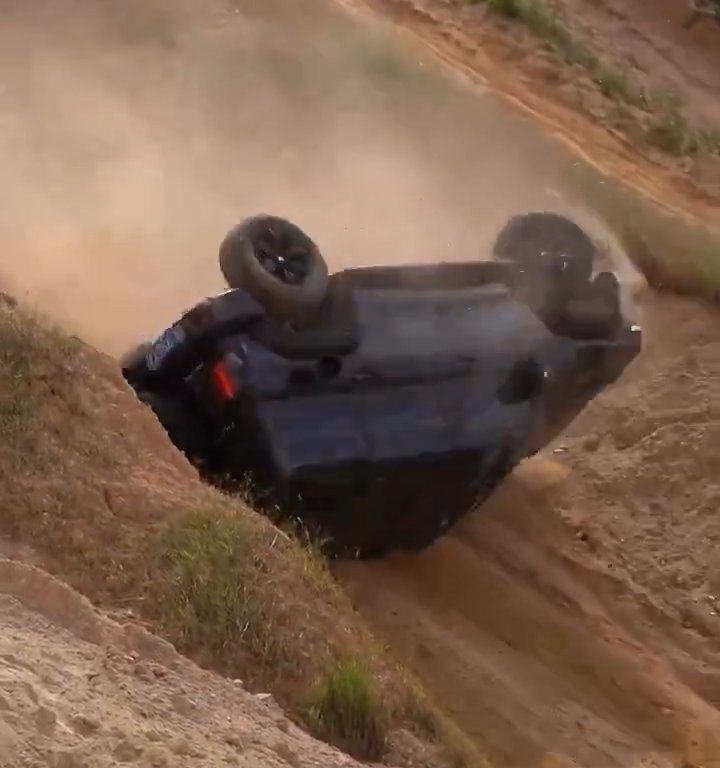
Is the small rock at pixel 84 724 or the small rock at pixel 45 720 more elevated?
the small rock at pixel 45 720

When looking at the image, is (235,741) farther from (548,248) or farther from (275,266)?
(548,248)

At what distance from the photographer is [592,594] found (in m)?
8.04

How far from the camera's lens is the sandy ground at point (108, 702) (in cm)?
327

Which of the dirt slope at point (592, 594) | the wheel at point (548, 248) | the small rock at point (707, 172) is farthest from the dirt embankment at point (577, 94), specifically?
the wheel at point (548, 248)

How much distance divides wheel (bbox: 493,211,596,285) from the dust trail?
8.62ft

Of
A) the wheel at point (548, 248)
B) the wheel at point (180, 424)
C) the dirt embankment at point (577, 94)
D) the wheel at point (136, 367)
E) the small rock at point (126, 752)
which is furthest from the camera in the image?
the dirt embankment at point (577, 94)

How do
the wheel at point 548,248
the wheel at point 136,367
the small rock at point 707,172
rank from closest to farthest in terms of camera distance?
1. the wheel at point 136,367
2. the wheel at point 548,248
3. the small rock at point 707,172

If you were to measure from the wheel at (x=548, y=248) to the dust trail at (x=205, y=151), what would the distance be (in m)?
2.63

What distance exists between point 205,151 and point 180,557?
24.6 feet

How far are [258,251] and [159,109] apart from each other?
20.6 feet

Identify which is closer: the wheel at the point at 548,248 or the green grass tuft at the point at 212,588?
the green grass tuft at the point at 212,588

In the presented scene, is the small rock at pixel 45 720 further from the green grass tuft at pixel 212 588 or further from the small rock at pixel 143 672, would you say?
the green grass tuft at pixel 212 588

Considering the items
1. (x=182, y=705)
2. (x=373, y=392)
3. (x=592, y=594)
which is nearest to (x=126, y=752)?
(x=182, y=705)

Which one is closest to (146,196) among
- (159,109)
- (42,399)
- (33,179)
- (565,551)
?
(33,179)
